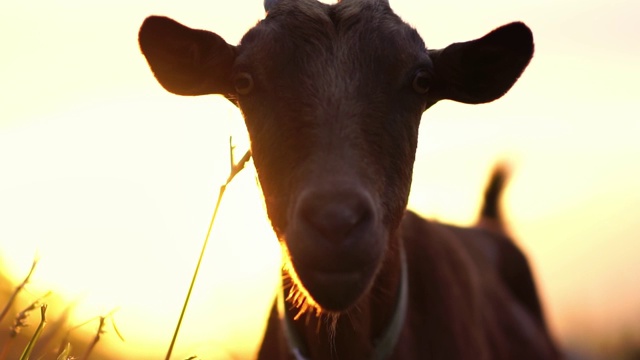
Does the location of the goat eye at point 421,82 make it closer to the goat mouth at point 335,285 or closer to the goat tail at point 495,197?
the goat mouth at point 335,285

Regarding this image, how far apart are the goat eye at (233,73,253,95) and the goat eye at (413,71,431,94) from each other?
0.67 metres

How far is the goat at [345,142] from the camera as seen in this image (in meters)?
3.77

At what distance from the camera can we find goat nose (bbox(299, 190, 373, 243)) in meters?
3.58

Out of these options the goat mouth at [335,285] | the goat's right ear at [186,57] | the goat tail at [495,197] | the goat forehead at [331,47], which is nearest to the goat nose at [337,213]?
the goat mouth at [335,285]

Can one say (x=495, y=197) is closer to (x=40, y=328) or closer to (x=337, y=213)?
(x=337, y=213)

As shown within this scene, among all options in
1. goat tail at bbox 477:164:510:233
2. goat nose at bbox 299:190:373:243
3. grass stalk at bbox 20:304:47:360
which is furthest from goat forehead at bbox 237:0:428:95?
goat tail at bbox 477:164:510:233

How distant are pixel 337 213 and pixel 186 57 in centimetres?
152

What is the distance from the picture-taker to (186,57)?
4.80m

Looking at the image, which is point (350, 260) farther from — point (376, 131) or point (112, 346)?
point (112, 346)

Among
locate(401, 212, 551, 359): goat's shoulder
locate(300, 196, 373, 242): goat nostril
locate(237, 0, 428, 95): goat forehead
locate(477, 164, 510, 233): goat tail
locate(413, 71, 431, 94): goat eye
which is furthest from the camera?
locate(477, 164, 510, 233): goat tail

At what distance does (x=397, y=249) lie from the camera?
5012mm

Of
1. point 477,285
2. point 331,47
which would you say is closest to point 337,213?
point 331,47

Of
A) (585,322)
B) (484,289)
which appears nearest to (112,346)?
(484,289)

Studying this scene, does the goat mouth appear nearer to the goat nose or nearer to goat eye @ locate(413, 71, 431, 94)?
the goat nose
